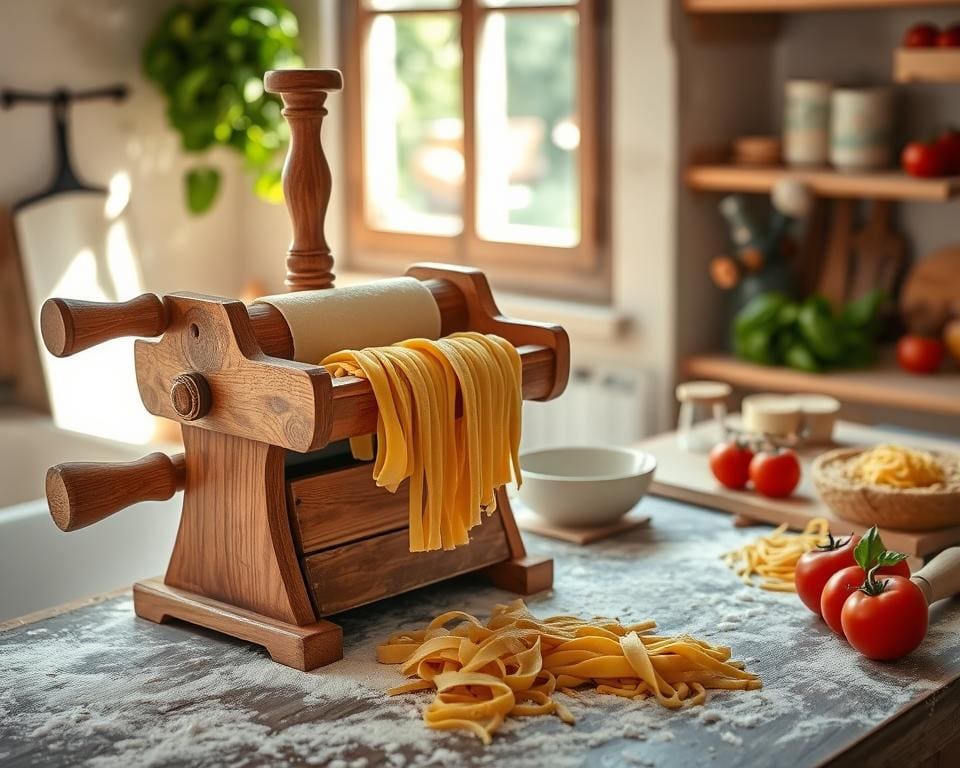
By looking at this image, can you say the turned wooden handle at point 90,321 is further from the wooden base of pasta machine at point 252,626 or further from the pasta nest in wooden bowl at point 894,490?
the pasta nest in wooden bowl at point 894,490

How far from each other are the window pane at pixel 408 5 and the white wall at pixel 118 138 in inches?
24.8

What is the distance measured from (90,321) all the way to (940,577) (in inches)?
38.1

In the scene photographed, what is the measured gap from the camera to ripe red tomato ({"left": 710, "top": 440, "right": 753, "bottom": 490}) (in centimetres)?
191

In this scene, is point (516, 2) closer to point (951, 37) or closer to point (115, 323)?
point (951, 37)

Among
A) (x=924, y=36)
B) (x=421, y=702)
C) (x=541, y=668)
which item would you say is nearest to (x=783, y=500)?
(x=541, y=668)

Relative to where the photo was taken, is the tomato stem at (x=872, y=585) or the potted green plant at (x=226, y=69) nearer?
the tomato stem at (x=872, y=585)

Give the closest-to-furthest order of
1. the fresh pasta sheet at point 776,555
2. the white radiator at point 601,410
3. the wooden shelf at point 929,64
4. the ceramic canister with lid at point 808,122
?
the fresh pasta sheet at point 776,555 < the wooden shelf at point 929,64 < the ceramic canister with lid at point 808,122 < the white radiator at point 601,410

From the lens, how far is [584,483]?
176 cm

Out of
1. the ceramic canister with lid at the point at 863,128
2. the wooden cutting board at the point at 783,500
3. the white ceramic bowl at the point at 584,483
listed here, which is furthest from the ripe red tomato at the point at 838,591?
the ceramic canister with lid at the point at 863,128

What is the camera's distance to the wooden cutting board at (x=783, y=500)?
170 cm

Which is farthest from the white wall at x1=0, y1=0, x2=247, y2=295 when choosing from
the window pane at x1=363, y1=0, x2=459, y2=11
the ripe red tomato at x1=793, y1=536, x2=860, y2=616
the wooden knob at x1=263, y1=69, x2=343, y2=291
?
the ripe red tomato at x1=793, y1=536, x2=860, y2=616

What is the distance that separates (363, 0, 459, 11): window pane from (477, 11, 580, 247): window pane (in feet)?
0.48

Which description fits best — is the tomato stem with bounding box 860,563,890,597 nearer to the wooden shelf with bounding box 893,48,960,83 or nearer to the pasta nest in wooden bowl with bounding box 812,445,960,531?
the pasta nest in wooden bowl with bounding box 812,445,960,531

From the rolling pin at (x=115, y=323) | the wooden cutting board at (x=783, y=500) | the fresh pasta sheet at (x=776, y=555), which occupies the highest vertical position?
the rolling pin at (x=115, y=323)
